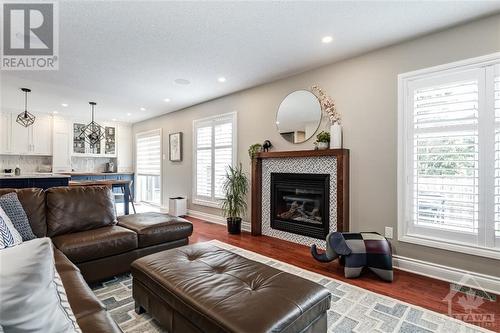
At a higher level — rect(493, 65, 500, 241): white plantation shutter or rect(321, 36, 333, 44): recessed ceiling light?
rect(321, 36, 333, 44): recessed ceiling light

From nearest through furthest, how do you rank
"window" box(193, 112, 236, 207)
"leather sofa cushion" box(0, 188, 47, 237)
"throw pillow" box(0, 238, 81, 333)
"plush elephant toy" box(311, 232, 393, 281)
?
"throw pillow" box(0, 238, 81, 333) < "leather sofa cushion" box(0, 188, 47, 237) < "plush elephant toy" box(311, 232, 393, 281) < "window" box(193, 112, 236, 207)

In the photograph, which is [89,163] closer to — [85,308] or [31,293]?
[85,308]

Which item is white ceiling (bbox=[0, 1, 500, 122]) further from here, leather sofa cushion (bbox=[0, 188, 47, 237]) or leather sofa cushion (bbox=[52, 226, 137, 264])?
leather sofa cushion (bbox=[52, 226, 137, 264])

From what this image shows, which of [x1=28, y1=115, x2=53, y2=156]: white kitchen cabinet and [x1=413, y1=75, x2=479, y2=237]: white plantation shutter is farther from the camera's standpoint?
[x1=28, y1=115, x2=53, y2=156]: white kitchen cabinet

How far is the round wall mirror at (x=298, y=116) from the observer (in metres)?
3.50

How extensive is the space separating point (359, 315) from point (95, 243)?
227 centimetres

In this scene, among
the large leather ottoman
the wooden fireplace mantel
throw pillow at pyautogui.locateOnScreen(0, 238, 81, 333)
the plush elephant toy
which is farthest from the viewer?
the wooden fireplace mantel

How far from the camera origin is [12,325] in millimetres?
637

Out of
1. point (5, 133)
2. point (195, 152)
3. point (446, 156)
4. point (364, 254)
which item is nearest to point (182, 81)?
point (195, 152)

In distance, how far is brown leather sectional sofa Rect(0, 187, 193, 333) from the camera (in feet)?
7.32

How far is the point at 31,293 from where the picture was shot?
2.25 ft

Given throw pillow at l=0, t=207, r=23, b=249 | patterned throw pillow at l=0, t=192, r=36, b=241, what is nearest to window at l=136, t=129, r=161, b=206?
patterned throw pillow at l=0, t=192, r=36, b=241

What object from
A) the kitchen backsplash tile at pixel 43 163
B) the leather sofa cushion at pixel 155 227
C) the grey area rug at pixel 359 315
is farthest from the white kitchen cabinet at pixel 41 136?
the grey area rug at pixel 359 315

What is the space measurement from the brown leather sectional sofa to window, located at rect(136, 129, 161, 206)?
3887 mm
